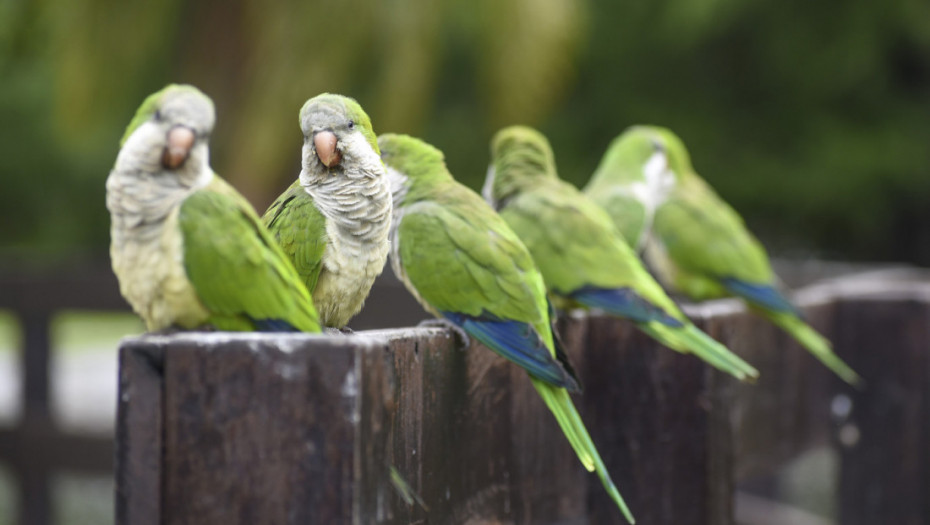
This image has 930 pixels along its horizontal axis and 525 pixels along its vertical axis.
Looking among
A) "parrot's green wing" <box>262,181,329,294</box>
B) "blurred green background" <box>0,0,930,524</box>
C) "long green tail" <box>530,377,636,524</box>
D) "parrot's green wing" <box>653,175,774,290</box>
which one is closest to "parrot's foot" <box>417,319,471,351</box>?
"long green tail" <box>530,377,636,524</box>

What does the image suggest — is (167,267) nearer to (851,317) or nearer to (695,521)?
Result: (695,521)

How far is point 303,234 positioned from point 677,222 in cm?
275

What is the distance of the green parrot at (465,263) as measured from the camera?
215cm

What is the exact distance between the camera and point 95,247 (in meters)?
16.6

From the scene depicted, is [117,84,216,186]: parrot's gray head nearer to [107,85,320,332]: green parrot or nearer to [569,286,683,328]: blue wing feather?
[107,85,320,332]: green parrot

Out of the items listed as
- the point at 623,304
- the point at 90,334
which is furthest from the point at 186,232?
the point at 90,334

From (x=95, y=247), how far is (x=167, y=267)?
52.5 ft

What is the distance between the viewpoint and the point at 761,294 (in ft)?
13.1

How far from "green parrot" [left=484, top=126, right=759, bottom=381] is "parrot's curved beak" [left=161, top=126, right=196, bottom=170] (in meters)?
1.65

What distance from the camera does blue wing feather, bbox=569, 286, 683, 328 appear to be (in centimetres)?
277

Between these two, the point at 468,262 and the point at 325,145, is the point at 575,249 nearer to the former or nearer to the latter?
the point at 468,262

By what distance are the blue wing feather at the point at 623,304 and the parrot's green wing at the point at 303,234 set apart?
41.2 inches

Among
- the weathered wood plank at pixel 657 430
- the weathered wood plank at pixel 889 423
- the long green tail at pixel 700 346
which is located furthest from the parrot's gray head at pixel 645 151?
the weathered wood plank at pixel 657 430

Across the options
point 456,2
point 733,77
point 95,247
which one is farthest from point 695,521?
point 95,247
